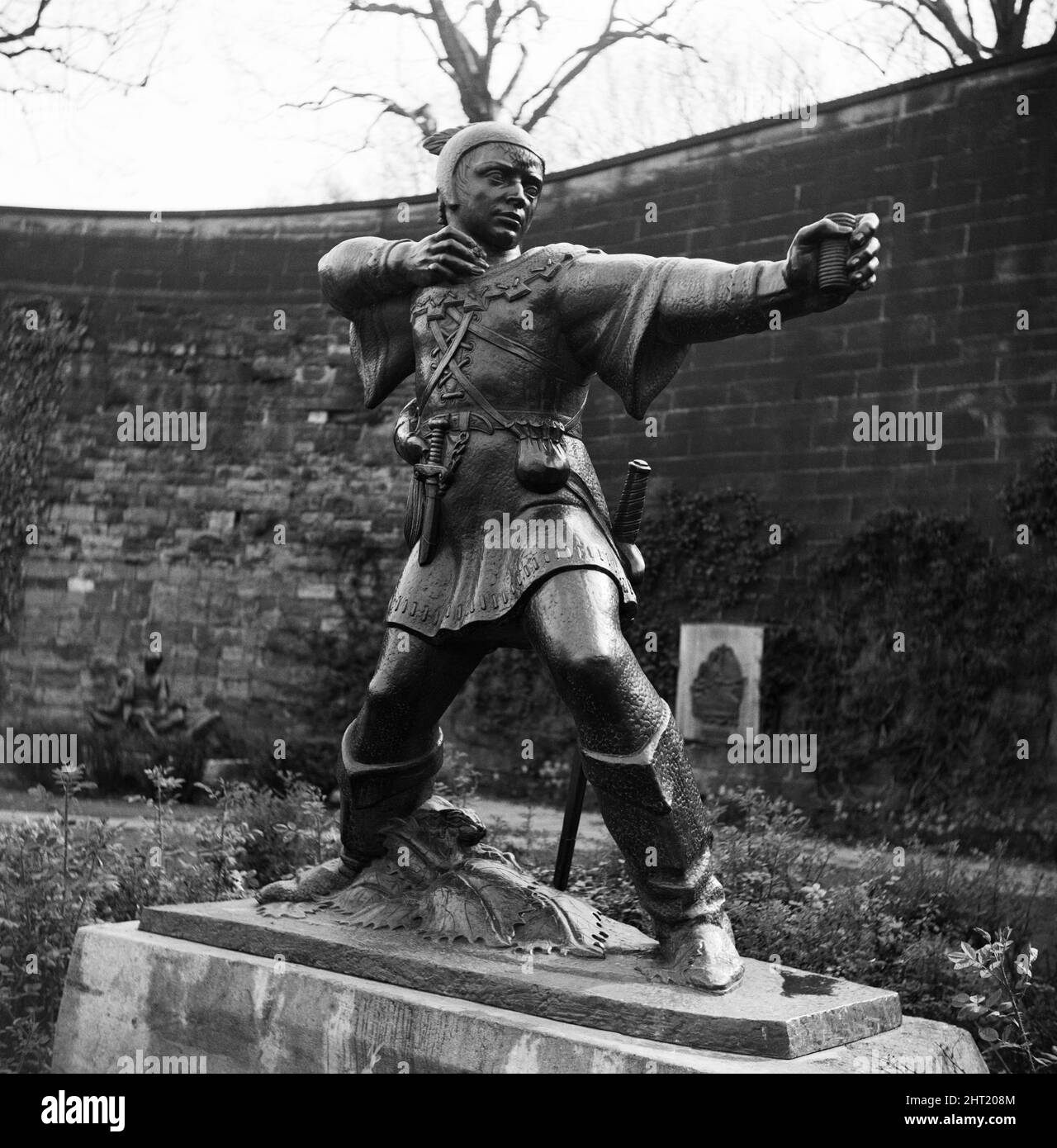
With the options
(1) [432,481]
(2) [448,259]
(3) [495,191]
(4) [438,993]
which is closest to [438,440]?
(1) [432,481]

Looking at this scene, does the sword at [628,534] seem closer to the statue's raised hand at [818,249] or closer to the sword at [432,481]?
the sword at [432,481]

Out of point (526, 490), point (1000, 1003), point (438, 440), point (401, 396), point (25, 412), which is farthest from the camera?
point (25, 412)

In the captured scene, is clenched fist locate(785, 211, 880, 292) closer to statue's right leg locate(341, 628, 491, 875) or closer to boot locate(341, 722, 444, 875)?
statue's right leg locate(341, 628, 491, 875)

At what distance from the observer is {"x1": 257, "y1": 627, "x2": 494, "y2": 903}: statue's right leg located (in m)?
3.83

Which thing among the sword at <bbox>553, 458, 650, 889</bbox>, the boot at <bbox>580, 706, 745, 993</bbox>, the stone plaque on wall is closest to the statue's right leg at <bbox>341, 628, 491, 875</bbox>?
the sword at <bbox>553, 458, 650, 889</bbox>

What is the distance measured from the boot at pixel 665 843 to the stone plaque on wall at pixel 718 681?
610 centimetres

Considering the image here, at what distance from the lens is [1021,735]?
27.7 ft

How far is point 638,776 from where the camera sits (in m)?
3.39

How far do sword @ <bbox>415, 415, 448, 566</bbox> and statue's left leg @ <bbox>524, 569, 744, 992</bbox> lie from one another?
1.60 feet

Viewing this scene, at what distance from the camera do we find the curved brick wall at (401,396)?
8938 mm

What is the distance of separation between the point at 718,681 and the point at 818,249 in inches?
264

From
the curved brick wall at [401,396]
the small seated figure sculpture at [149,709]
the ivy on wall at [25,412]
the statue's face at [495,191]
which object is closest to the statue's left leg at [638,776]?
the statue's face at [495,191]

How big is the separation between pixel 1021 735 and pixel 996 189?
3575mm

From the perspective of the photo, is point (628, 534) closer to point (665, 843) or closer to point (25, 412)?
point (665, 843)
